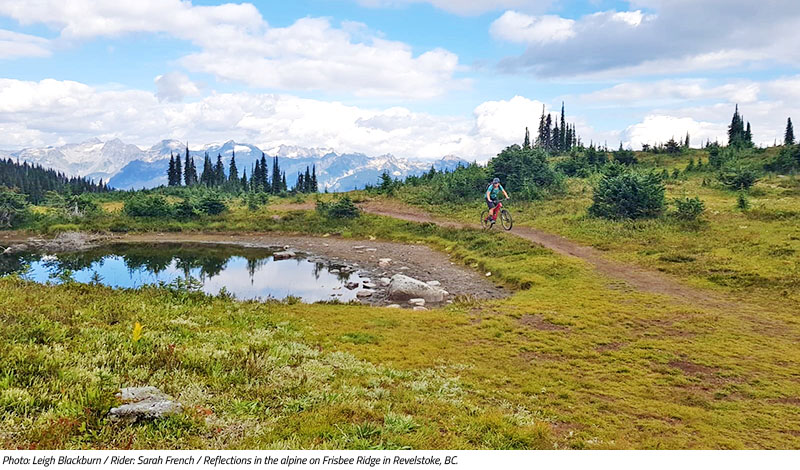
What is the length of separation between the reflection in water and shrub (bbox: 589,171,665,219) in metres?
21.3

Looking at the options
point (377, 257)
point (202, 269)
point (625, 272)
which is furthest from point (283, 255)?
point (625, 272)

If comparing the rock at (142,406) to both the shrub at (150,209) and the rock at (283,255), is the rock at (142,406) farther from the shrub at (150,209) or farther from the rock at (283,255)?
the shrub at (150,209)

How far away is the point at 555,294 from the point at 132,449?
17.4 metres

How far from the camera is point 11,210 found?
4862 centimetres

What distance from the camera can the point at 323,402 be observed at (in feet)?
25.7

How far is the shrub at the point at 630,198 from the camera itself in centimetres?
3362

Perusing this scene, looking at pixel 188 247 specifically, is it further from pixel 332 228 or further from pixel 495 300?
pixel 495 300

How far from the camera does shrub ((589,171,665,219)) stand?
3362 cm

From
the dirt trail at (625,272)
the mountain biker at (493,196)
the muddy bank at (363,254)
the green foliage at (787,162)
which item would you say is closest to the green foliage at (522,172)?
the dirt trail at (625,272)

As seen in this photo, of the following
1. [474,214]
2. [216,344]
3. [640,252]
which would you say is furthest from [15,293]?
[474,214]

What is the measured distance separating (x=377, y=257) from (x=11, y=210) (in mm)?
43897

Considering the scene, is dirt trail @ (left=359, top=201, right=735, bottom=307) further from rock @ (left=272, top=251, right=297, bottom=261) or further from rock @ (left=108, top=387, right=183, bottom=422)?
rock @ (left=108, top=387, right=183, bottom=422)

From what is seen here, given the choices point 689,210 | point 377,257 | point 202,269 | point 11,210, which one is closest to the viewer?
point 202,269

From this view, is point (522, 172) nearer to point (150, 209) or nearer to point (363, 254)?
point (363, 254)
